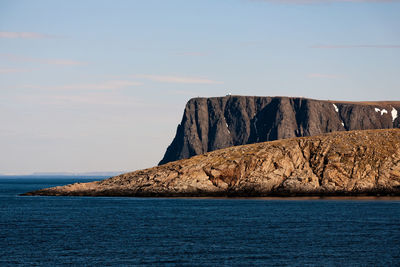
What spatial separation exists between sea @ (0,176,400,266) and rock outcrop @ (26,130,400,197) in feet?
63.1

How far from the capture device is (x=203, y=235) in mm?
72812

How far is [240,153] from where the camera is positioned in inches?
5940

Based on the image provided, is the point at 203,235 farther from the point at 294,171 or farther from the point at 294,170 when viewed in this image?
the point at 294,170

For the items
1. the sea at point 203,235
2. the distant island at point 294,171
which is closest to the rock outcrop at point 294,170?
the distant island at point 294,171

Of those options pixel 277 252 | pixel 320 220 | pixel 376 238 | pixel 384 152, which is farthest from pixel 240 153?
pixel 277 252

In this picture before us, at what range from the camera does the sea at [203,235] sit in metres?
54.8

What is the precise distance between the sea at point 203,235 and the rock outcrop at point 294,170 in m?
19.2

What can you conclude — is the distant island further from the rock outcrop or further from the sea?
the sea

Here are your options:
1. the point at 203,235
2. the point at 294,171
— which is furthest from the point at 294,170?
the point at 203,235

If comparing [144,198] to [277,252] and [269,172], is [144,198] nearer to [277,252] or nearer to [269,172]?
[269,172]

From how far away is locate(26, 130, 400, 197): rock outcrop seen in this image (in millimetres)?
139250

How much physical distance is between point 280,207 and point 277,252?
57921mm

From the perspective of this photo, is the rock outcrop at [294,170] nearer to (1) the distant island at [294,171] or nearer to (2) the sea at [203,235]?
(1) the distant island at [294,171]

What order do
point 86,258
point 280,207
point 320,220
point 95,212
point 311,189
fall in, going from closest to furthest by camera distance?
1. point 86,258
2. point 320,220
3. point 95,212
4. point 280,207
5. point 311,189
